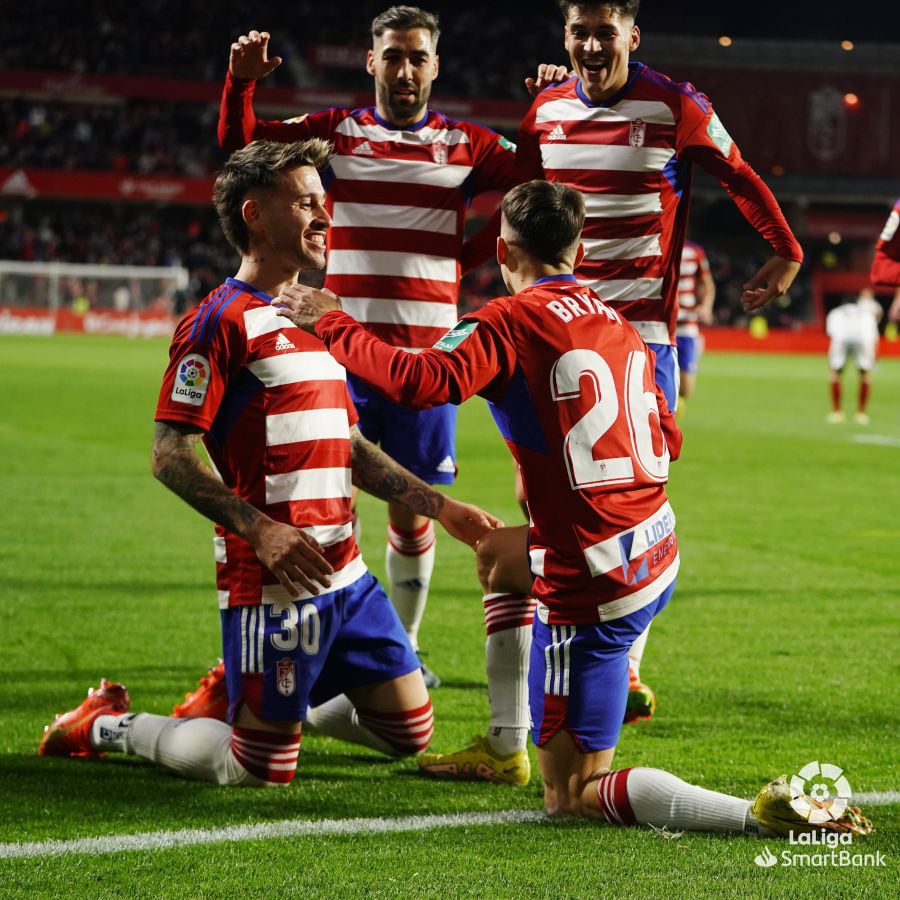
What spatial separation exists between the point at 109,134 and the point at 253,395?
1647 inches

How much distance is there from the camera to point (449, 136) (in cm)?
531

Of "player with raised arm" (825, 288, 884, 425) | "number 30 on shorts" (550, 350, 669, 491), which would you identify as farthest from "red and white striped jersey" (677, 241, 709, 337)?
"number 30 on shorts" (550, 350, 669, 491)

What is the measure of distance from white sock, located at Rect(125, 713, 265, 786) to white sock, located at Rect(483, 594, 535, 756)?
0.73 m

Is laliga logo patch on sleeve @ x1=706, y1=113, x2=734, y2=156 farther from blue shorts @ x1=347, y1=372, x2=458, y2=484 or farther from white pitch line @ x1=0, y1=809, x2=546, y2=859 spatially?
white pitch line @ x1=0, y1=809, x2=546, y2=859

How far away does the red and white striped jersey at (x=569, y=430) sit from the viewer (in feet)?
11.6

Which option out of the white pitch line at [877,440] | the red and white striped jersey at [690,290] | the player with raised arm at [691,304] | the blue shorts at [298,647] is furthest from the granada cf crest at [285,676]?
the white pitch line at [877,440]

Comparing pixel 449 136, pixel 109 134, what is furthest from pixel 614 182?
pixel 109 134

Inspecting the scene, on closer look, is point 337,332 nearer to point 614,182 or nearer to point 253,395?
point 253,395

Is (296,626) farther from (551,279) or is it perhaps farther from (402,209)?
(402,209)

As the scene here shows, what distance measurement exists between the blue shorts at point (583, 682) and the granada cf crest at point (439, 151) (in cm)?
231

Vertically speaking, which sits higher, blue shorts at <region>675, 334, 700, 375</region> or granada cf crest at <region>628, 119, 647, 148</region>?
granada cf crest at <region>628, 119, 647, 148</region>

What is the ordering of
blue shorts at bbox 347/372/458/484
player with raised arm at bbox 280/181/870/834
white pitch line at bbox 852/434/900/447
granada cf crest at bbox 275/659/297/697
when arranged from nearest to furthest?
player with raised arm at bbox 280/181/870/834
granada cf crest at bbox 275/659/297/697
blue shorts at bbox 347/372/458/484
white pitch line at bbox 852/434/900/447

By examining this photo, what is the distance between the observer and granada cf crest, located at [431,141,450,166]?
5.28 meters

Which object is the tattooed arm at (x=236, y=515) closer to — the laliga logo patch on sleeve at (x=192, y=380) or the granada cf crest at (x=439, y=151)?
the laliga logo patch on sleeve at (x=192, y=380)
